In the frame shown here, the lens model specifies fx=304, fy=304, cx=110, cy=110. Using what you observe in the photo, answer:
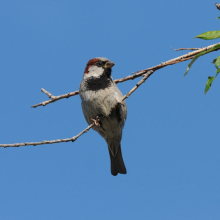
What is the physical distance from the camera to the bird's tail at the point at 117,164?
585 cm

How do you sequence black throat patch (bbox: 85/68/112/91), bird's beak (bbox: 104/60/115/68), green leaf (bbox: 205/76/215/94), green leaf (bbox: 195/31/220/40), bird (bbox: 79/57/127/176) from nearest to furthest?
green leaf (bbox: 205/76/215/94), green leaf (bbox: 195/31/220/40), bird (bbox: 79/57/127/176), black throat patch (bbox: 85/68/112/91), bird's beak (bbox: 104/60/115/68)

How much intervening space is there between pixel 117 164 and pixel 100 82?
6.43 ft

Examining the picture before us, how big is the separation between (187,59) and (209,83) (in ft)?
3.03

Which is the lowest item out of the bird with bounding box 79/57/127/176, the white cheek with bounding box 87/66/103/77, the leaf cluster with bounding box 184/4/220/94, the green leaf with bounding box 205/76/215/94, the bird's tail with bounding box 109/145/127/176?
the green leaf with bounding box 205/76/215/94

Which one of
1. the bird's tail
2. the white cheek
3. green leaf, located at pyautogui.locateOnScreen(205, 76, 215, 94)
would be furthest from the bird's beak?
green leaf, located at pyautogui.locateOnScreen(205, 76, 215, 94)

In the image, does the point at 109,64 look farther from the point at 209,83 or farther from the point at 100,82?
the point at 209,83

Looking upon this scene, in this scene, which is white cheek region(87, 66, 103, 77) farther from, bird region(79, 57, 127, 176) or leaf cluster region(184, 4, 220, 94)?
leaf cluster region(184, 4, 220, 94)

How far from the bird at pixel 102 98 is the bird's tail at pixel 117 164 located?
2.72 feet

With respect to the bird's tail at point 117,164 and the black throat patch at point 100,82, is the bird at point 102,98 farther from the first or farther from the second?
the bird's tail at point 117,164

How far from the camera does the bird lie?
14.8ft

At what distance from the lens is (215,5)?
245 centimetres

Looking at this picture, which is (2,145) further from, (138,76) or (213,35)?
(213,35)

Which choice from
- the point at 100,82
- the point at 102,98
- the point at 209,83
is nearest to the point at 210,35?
the point at 209,83

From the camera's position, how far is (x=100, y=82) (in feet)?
15.3
